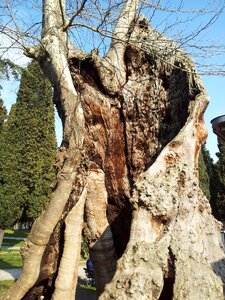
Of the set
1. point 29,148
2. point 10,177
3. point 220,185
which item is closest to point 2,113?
point 29,148

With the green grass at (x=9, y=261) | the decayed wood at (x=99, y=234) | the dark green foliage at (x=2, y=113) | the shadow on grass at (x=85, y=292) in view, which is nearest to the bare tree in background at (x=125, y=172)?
the decayed wood at (x=99, y=234)

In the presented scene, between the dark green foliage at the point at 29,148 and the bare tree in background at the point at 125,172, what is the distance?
1651 centimetres

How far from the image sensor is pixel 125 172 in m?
4.89

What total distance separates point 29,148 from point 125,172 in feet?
61.1

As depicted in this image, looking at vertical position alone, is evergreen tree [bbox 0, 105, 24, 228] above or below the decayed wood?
above

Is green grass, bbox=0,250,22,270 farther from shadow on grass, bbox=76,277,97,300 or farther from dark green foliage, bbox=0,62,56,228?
shadow on grass, bbox=76,277,97,300

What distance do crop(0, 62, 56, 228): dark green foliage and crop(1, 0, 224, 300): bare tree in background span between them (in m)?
16.5

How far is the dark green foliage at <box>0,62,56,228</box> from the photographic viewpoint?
21125 millimetres

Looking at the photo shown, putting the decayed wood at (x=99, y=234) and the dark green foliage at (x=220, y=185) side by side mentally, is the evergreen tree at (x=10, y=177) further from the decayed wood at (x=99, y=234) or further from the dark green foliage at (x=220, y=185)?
the dark green foliage at (x=220, y=185)

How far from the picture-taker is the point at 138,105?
4.90 meters

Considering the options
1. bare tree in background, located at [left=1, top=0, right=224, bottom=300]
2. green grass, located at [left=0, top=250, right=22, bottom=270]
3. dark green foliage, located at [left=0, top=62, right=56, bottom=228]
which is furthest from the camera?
dark green foliage, located at [left=0, top=62, right=56, bottom=228]

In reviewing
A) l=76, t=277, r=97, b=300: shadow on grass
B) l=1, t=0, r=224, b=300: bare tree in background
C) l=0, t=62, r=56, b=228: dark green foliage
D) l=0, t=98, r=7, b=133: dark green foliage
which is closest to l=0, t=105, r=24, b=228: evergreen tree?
l=0, t=62, r=56, b=228: dark green foliage

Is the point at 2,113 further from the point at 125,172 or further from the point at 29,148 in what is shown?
the point at 125,172

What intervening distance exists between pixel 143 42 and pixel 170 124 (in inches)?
43.3
